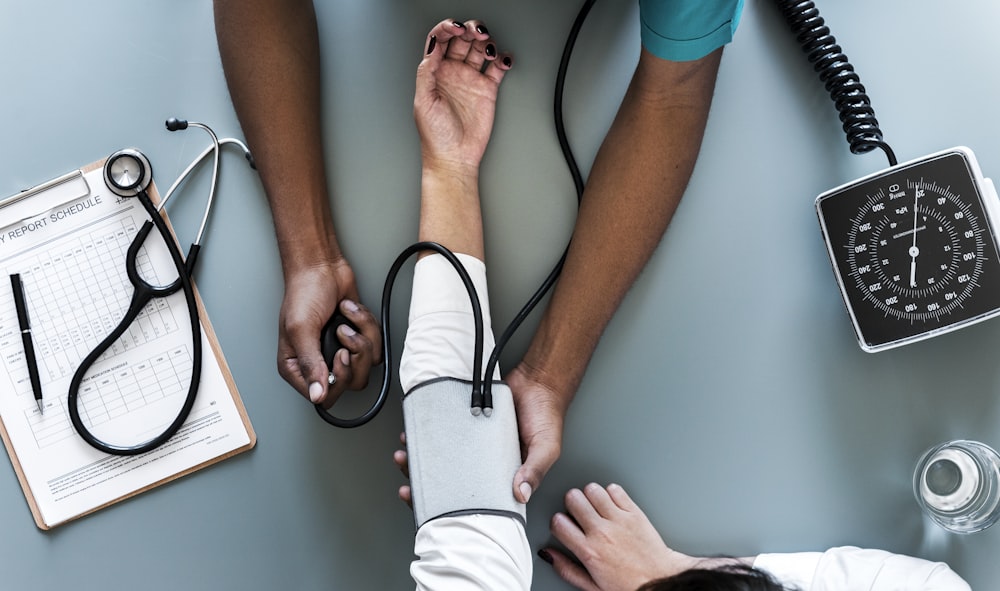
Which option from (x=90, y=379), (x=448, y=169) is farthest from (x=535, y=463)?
(x=90, y=379)

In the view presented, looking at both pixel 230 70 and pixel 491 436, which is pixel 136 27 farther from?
pixel 491 436

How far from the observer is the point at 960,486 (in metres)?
Answer: 0.97

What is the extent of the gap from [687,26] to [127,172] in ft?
2.52

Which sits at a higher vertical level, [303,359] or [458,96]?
[458,96]

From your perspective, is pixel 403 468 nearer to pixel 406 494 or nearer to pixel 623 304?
pixel 406 494

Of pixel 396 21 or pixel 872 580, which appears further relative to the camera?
pixel 396 21

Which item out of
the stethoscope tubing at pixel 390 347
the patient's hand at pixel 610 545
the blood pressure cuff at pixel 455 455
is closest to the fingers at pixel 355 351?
the stethoscope tubing at pixel 390 347

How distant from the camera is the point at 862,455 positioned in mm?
995

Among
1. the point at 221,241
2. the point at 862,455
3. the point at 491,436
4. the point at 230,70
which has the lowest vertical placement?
the point at 862,455

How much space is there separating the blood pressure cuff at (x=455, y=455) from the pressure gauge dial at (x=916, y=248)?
19.5 inches

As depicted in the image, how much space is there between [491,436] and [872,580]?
52 cm

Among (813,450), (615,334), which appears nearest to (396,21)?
(615,334)

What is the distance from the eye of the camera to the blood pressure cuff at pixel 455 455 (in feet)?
2.60

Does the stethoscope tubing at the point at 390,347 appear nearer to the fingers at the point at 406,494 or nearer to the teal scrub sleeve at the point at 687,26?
the fingers at the point at 406,494
